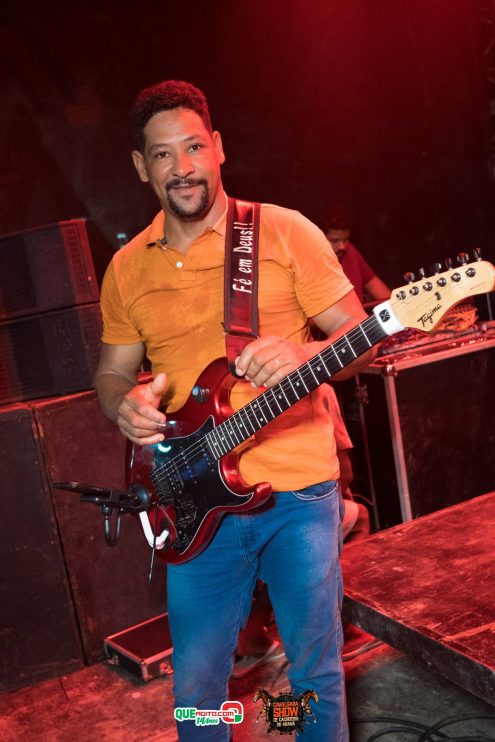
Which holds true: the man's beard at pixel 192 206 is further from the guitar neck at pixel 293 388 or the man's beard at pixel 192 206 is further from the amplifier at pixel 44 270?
the amplifier at pixel 44 270

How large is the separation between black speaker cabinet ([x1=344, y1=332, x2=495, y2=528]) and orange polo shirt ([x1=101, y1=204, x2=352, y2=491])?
2274 mm

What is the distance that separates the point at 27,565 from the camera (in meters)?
3.99

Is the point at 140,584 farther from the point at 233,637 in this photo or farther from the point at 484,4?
the point at 484,4

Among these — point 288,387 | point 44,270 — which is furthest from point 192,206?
point 44,270

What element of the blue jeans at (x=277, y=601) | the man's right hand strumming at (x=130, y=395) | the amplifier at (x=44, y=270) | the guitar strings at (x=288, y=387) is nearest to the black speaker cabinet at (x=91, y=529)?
the amplifier at (x=44, y=270)

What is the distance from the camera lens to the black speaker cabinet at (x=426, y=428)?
15.6ft

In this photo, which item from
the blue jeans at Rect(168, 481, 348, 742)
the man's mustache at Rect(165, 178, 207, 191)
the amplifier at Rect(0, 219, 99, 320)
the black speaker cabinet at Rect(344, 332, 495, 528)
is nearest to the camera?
the blue jeans at Rect(168, 481, 348, 742)

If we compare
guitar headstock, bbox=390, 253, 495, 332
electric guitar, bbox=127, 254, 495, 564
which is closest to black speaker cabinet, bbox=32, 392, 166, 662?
electric guitar, bbox=127, 254, 495, 564

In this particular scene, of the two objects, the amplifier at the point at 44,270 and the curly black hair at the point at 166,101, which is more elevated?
the curly black hair at the point at 166,101

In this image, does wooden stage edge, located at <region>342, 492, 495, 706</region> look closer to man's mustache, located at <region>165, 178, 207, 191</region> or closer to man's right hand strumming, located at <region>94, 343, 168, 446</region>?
man's right hand strumming, located at <region>94, 343, 168, 446</region>

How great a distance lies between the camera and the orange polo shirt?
7.96 feet

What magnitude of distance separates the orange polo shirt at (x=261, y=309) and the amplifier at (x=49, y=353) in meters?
1.37

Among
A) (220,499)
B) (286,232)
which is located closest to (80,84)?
(286,232)

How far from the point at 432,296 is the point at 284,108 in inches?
211
